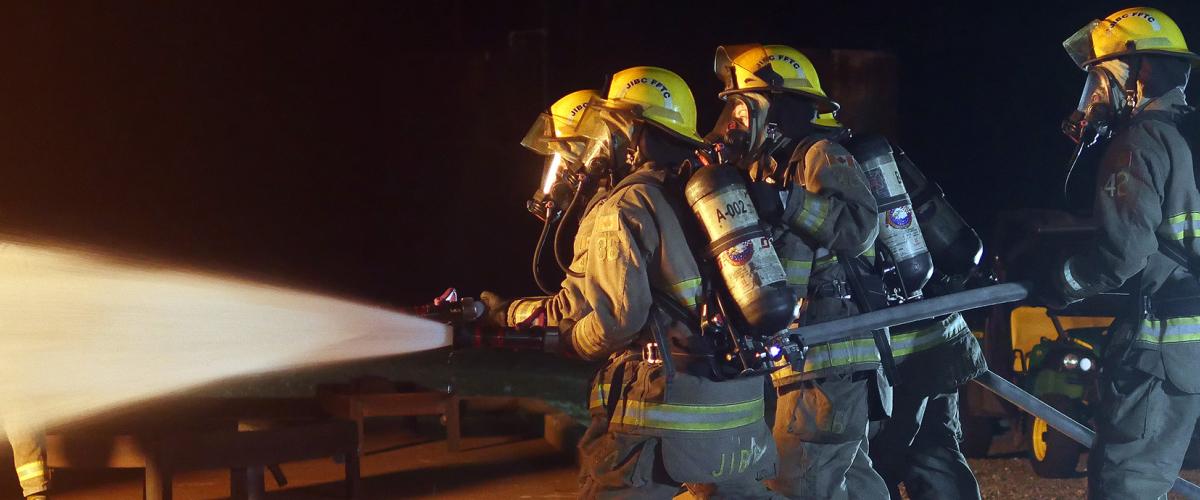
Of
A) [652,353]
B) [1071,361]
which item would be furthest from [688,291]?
[1071,361]

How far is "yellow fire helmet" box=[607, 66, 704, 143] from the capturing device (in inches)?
181

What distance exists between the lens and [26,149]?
12984 millimetres

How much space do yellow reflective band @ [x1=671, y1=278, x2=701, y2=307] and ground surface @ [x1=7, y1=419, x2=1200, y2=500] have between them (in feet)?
12.1

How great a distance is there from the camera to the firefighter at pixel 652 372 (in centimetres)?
410

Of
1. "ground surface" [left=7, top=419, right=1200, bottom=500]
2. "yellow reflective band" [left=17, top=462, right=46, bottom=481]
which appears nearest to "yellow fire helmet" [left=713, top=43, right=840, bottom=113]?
"ground surface" [left=7, top=419, right=1200, bottom=500]

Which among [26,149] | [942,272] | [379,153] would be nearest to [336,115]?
[379,153]

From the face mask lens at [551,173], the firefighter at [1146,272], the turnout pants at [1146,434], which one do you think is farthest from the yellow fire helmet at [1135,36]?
the face mask lens at [551,173]

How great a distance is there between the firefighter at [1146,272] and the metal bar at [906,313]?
237 millimetres

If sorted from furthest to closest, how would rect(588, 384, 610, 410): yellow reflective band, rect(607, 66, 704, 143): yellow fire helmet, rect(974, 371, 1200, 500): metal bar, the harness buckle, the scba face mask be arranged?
1. rect(974, 371, 1200, 500): metal bar
2. the scba face mask
3. rect(607, 66, 704, 143): yellow fire helmet
4. rect(588, 384, 610, 410): yellow reflective band
5. the harness buckle

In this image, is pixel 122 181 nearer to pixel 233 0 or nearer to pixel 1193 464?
pixel 233 0

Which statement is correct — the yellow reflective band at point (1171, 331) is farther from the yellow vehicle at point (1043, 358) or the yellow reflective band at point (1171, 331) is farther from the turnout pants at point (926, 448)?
the yellow vehicle at point (1043, 358)

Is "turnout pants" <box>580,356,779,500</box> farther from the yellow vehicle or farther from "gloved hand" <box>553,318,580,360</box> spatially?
the yellow vehicle

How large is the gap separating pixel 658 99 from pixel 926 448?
7.50 ft

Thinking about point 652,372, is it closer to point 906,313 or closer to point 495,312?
point 495,312
